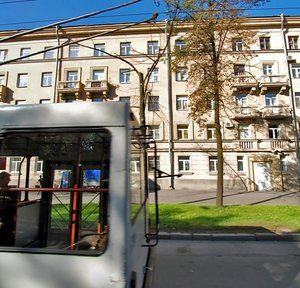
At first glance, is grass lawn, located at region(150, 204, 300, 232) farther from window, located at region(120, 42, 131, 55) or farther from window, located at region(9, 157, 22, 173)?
window, located at region(120, 42, 131, 55)

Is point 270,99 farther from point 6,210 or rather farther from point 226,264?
point 6,210

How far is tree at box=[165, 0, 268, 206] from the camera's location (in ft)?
40.1

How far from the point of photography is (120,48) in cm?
2788

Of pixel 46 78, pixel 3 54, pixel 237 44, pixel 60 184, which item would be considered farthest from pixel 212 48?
pixel 3 54

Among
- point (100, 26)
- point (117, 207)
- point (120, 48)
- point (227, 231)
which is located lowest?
point (227, 231)

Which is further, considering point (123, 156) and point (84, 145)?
point (84, 145)

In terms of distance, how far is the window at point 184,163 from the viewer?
24.8 meters

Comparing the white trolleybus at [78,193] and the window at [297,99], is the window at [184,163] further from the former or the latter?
the white trolleybus at [78,193]

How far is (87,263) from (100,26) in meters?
28.3

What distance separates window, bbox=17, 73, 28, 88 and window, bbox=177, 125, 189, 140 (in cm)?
1599

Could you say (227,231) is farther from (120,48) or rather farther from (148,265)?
(120,48)

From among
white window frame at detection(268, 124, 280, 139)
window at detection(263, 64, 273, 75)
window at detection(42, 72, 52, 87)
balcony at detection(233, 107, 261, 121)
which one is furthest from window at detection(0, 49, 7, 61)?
white window frame at detection(268, 124, 280, 139)

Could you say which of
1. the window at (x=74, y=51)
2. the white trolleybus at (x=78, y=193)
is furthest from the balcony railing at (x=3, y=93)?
the white trolleybus at (x=78, y=193)

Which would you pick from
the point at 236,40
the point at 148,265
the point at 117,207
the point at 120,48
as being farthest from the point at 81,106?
the point at 120,48
